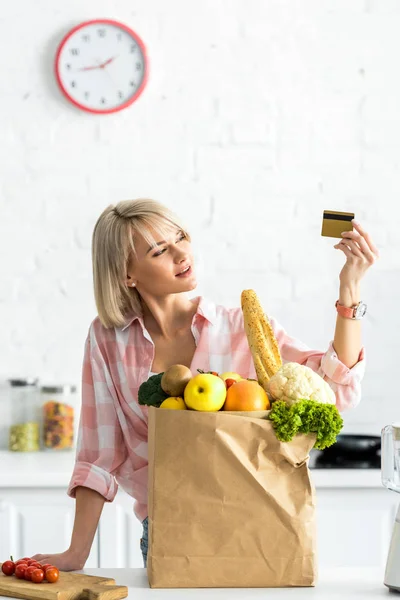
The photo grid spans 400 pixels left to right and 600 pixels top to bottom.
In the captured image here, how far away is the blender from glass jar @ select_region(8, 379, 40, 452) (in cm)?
159

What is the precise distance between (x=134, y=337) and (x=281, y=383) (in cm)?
49

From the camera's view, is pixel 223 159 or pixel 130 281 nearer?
pixel 130 281

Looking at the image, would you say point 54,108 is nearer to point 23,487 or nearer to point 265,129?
point 265,129

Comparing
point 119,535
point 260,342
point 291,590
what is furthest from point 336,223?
point 119,535

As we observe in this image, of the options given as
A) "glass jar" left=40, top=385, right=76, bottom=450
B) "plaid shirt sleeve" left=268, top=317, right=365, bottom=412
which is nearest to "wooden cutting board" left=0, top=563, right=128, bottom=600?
"plaid shirt sleeve" left=268, top=317, right=365, bottom=412

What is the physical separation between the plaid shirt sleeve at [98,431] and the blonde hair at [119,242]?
7 cm

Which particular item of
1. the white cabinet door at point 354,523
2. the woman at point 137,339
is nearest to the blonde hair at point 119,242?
the woman at point 137,339

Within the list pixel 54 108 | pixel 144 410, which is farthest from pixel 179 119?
pixel 144 410

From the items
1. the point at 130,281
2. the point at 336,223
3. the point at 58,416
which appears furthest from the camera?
the point at 58,416

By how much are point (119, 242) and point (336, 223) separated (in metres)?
0.44

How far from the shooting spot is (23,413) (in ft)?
8.50

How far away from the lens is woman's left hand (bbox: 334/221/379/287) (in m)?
1.35

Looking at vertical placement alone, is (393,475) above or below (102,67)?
below

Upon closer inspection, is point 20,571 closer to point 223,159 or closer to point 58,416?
point 58,416
